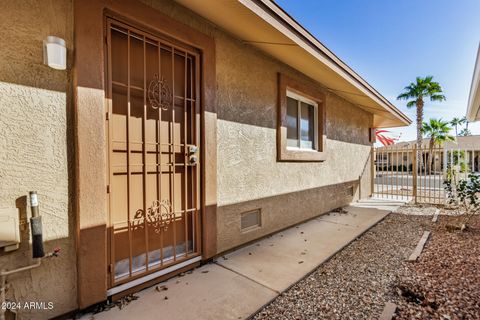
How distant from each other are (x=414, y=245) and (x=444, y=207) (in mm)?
5137

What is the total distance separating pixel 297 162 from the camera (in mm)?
5594

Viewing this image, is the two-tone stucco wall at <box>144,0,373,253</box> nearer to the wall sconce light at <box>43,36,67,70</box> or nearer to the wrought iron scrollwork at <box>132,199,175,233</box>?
the wrought iron scrollwork at <box>132,199,175,233</box>

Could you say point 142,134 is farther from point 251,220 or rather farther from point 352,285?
point 352,285

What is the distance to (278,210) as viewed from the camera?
5.03m

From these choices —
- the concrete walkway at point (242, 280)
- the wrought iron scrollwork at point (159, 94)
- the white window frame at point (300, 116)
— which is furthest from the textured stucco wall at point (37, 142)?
the white window frame at point (300, 116)

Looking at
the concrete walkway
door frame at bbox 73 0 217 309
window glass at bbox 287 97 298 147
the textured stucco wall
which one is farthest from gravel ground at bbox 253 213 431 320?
window glass at bbox 287 97 298 147

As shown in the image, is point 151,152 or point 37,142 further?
point 151,152

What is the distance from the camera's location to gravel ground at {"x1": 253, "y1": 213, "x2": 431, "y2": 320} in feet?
8.11

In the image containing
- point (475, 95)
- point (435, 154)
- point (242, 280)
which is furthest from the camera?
point (435, 154)

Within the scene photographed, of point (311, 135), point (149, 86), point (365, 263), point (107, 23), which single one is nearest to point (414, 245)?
point (365, 263)

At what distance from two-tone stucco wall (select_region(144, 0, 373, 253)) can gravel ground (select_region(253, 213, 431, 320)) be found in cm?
145

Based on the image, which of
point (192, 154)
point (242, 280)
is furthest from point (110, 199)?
point (242, 280)

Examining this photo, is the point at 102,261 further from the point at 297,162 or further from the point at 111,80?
the point at 297,162

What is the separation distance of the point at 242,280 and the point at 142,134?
94.1 inches
